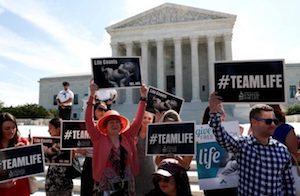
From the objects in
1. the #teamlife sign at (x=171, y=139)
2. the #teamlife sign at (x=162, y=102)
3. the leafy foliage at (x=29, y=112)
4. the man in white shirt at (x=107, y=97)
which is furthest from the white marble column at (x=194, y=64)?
the #teamlife sign at (x=171, y=139)

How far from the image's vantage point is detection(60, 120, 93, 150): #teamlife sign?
477 cm

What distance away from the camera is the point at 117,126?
369cm

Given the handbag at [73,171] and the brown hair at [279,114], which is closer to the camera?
the brown hair at [279,114]

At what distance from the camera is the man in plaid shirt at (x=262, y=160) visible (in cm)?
288

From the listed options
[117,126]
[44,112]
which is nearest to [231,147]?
[117,126]

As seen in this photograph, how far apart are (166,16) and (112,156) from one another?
43473mm

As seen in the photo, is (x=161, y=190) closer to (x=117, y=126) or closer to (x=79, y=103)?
(x=117, y=126)

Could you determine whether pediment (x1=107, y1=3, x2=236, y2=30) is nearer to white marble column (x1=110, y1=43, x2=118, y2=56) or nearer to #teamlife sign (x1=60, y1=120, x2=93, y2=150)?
white marble column (x1=110, y1=43, x2=118, y2=56)

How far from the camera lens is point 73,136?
4.81m

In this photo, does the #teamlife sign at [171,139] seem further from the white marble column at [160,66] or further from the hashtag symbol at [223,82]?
the white marble column at [160,66]

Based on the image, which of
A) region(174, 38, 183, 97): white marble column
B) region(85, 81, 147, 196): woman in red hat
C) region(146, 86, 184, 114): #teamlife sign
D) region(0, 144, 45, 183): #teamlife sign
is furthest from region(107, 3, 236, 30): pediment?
region(0, 144, 45, 183): #teamlife sign

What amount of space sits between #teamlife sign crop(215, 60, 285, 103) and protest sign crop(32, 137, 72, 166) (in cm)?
251

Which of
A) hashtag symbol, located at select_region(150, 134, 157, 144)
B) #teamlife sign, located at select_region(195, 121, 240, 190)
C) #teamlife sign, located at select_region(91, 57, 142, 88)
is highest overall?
#teamlife sign, located at select_region(91, 57, 142, 88)

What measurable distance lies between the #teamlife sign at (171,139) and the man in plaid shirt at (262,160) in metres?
0.92
